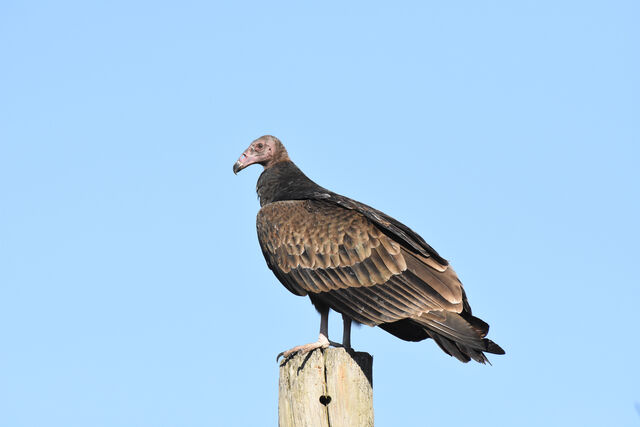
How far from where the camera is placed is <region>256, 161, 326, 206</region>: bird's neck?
20.6 feet

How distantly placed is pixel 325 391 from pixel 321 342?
88 centimetres

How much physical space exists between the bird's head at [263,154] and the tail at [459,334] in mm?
2716

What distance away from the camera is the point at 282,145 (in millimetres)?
7332

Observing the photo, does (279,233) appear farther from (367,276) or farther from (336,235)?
(367,276)

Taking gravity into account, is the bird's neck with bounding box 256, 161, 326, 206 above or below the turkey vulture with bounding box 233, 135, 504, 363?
above

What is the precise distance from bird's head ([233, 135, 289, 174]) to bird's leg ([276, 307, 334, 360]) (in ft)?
6.90

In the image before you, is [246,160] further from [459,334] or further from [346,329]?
[459,334]

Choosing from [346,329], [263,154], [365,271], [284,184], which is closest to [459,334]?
[365,271]

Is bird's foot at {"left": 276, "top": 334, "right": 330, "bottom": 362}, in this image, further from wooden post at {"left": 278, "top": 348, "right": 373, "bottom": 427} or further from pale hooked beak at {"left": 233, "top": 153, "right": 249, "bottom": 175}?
pale hooked beak at {"left": 233, "top": 153, "right": 249, "bottom": 175}

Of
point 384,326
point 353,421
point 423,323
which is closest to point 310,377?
point 353,421

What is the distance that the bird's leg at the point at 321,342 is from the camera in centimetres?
479

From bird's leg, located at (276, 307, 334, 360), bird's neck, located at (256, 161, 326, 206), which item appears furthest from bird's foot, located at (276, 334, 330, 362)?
bird's neck, located at (256, 161, 326, 206)

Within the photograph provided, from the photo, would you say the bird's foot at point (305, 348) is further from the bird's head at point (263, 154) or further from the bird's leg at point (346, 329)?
the bird's head at point (263, 154)

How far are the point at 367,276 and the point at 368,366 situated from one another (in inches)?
40.4
